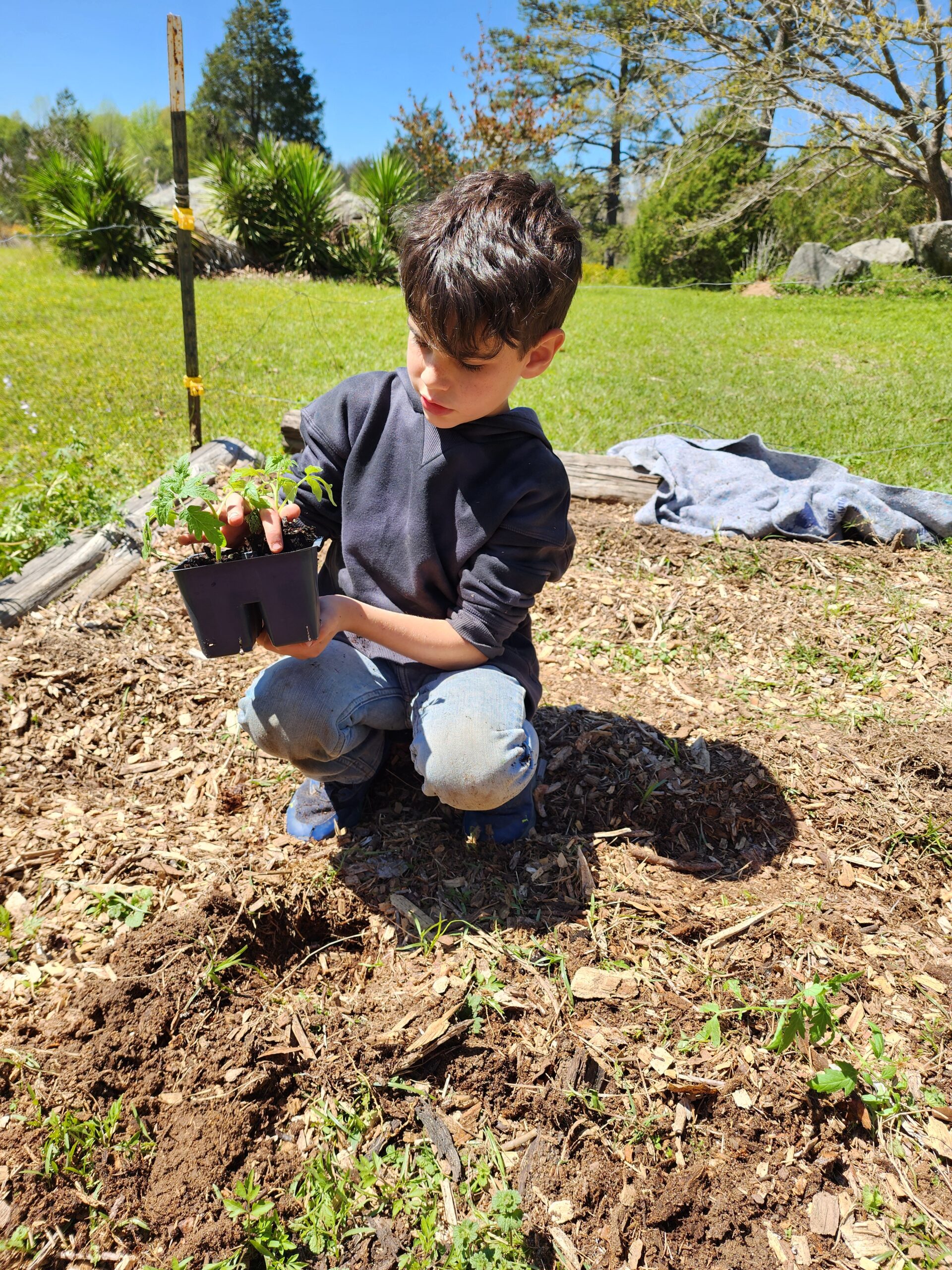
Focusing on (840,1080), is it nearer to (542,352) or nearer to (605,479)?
(542,352)

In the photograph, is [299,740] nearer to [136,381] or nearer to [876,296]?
[136,381]

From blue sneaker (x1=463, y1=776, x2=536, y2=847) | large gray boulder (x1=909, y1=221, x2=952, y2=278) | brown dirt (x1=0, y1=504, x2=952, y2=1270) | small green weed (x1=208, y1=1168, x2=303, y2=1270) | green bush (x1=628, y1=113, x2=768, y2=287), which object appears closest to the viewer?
small green weed (x1=208, y1=1168, x2=303, y2=1270)

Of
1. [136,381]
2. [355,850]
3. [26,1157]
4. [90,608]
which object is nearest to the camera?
[26,1157]

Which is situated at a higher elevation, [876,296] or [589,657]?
[876,296]

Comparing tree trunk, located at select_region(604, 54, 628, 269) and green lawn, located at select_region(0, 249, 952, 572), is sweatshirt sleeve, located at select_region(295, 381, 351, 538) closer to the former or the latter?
green lawn, located at select_region(0, 249, 952, 572)

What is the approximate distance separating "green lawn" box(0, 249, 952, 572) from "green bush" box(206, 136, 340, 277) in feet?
5.05

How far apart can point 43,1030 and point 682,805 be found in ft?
5.24

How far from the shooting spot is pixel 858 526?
377 cm

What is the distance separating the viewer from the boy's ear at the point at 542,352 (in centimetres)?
161

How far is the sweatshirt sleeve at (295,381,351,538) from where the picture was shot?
6.12 feet

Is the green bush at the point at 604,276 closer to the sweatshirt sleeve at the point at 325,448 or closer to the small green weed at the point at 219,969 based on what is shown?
the sweatshirt sleeve at the point at 325,448

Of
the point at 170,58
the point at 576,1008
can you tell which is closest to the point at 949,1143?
the point at 576,1008

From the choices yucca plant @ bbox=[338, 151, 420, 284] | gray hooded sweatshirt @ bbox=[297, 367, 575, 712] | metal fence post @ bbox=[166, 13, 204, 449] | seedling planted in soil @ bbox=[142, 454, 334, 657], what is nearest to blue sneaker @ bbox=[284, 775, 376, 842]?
gray hooded sweatshirt @ bbox=[297, 367, 575, 712]

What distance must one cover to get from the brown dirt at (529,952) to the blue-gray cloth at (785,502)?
42.7 inches
